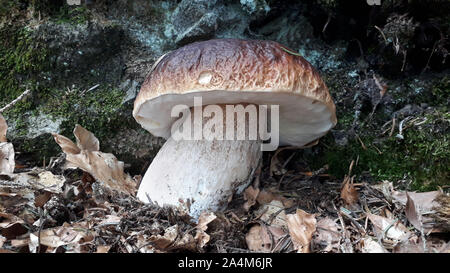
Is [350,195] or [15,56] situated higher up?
[15,56]

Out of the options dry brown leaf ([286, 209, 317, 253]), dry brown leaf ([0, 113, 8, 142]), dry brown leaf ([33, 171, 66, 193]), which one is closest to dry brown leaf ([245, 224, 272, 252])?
dry brown leaf ([286, 209, 317, 253])

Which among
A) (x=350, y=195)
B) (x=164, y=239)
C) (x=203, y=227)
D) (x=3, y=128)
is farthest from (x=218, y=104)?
(x=3, y=128)

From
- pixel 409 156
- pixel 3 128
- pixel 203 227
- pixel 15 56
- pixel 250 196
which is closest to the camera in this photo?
pixel 203 227

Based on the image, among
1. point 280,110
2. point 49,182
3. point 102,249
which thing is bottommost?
point 102,249

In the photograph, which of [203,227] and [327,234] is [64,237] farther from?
[327,234]

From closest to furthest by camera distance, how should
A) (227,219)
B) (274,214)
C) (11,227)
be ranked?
(11,227)
(227,219)
(274,214)

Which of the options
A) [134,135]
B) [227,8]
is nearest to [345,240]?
[134,135]

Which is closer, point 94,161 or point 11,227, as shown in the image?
point 11,227

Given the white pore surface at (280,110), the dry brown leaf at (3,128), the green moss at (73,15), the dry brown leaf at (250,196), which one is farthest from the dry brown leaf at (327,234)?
the green moss at (73,15)
